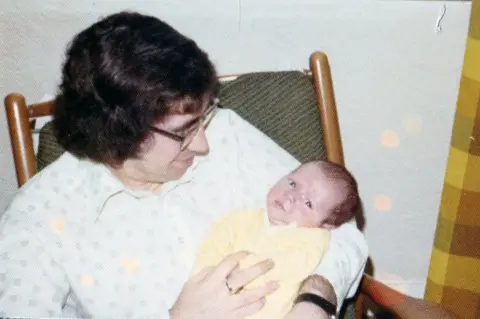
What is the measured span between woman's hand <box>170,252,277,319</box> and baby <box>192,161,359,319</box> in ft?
0.13

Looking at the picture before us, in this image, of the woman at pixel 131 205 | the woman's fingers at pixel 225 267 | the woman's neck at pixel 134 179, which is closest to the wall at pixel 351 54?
the woman at pixel 131 205

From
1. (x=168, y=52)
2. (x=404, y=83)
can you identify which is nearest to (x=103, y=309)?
(x=168, y=52)

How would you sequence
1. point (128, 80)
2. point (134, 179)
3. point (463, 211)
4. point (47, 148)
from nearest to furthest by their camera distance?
point (128, 80) < point (134, 179) < point (47, 148) < point (463, 211)

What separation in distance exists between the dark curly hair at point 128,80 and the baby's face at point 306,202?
297mm

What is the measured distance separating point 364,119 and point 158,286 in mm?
953

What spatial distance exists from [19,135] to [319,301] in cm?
82

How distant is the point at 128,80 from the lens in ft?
3.49

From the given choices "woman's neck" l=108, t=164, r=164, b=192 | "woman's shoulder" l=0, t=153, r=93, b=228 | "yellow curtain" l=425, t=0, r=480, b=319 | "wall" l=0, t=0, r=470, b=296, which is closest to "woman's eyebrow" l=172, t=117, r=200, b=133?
"woman's neck" l=108, t=164, r=164, b=192

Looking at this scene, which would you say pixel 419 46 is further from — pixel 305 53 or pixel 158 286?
pixel 158 286

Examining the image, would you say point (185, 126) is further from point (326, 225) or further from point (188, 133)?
point (326, 225)

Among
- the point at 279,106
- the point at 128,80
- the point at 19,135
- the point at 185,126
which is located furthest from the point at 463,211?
the point at 19,135

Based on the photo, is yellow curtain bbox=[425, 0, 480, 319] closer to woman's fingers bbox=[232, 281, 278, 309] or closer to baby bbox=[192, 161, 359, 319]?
baby bbox=[192, 161, 359, 319]

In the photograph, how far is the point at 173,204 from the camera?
1.26 m

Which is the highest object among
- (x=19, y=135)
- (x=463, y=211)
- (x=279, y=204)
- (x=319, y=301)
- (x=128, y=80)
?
(x=128, y=80)
